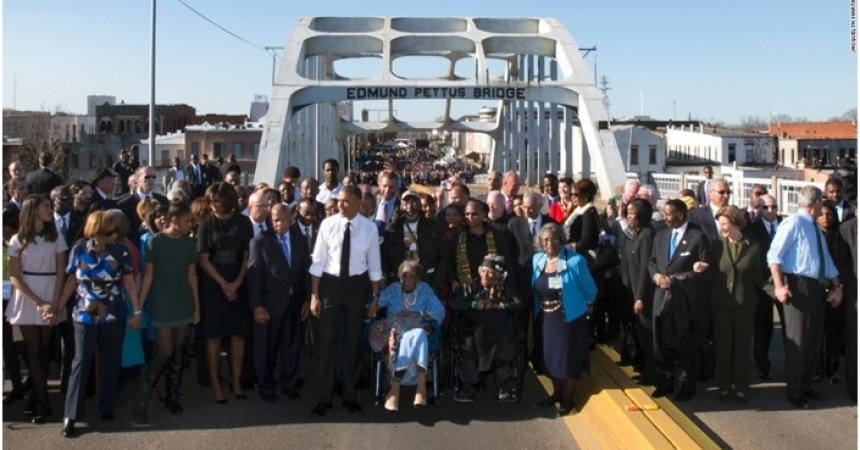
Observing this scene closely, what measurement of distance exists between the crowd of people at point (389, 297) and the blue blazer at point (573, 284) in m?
0.01

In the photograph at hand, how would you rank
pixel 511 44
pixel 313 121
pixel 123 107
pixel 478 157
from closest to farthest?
1. pixel 511 44
2. pixel 313 121
3. pixel 123 107
4. pixel 478 157

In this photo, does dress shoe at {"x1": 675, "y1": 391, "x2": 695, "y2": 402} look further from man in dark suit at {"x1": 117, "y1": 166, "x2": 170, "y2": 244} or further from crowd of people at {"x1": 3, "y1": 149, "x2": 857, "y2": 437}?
man in dark suit at {"x1": 117, "y1": 166, "x2": 170, "y2": 244}

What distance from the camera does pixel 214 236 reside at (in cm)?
709

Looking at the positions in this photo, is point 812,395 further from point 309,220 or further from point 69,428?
point 69,428

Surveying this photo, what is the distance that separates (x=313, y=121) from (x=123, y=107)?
194ft

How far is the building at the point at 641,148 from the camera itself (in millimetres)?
63312

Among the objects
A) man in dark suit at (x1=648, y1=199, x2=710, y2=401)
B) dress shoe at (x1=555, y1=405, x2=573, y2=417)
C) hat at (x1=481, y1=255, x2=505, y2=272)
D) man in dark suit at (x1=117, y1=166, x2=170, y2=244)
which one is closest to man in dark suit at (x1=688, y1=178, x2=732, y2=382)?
man in dark suit at (x1=648, y1=199, x2=710, y2=401)

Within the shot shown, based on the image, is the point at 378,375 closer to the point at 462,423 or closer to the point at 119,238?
the point at 462,423

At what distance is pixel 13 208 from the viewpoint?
315 inches

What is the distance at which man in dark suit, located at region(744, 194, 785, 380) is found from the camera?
26.4 ft

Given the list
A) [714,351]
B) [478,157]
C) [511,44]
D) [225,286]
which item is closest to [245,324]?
[225,286]

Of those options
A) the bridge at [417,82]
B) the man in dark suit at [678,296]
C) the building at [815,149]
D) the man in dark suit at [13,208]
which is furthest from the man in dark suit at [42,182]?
the building at [815,149]

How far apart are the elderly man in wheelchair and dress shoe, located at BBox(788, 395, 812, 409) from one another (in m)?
2.13

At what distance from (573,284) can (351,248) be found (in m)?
1.70
